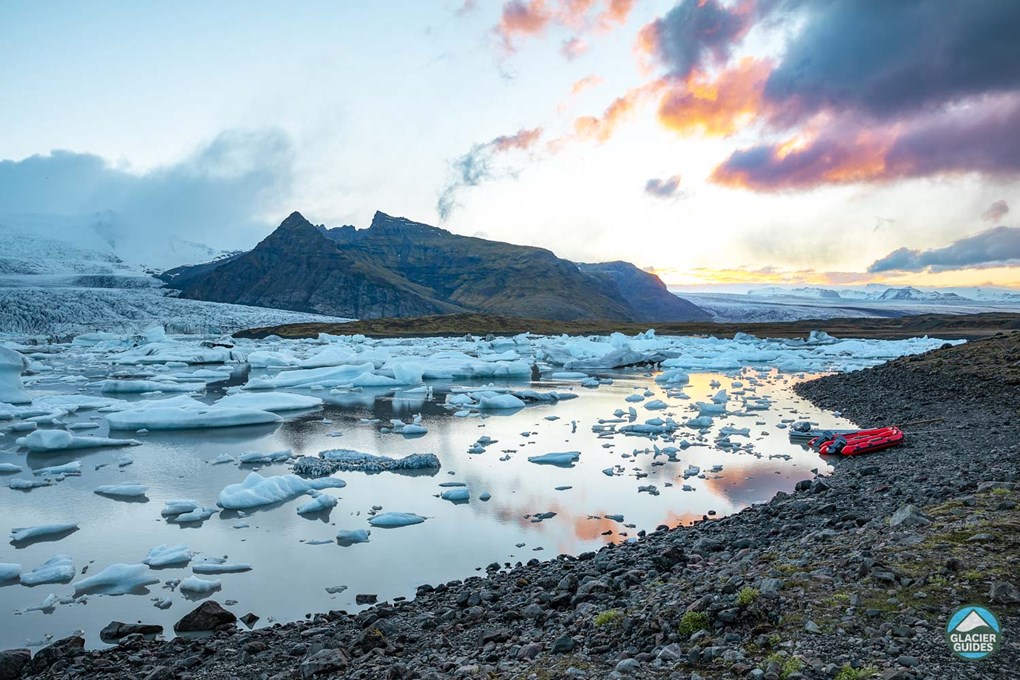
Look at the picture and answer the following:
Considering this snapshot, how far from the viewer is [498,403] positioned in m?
24.8

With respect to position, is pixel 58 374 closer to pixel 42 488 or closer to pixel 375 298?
pixel 42 488

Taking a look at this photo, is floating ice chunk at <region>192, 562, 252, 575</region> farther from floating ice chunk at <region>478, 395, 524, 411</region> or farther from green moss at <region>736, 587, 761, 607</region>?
floating ice chunk at <region>478, 395, 524, 411</region>

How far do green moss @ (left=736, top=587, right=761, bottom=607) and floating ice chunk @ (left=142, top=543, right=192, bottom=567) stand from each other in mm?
7646

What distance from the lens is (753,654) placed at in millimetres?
4293

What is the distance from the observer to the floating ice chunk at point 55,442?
1627 cm

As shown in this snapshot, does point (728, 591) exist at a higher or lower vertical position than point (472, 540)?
higher

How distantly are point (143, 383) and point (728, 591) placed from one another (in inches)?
1215

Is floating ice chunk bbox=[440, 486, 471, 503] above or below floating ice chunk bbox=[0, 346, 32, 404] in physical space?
below

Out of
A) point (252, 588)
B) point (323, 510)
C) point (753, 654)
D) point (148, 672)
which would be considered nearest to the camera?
point (753, 654)

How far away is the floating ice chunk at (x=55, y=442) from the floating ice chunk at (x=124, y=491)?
5.02 meters

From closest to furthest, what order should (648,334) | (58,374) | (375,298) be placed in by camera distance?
(58,374) → (648,334) → (375,298)

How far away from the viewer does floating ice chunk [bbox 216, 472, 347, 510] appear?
11438 mm

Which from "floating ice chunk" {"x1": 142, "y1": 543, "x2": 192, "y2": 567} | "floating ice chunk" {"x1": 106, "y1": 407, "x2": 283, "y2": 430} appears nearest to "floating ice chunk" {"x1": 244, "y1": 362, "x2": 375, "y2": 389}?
"floating ice chunk" {"x1": 106, "y1": 407, "x2": 283, "y2": 430}

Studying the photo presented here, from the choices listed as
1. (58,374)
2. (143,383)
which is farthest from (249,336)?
(143,383)
